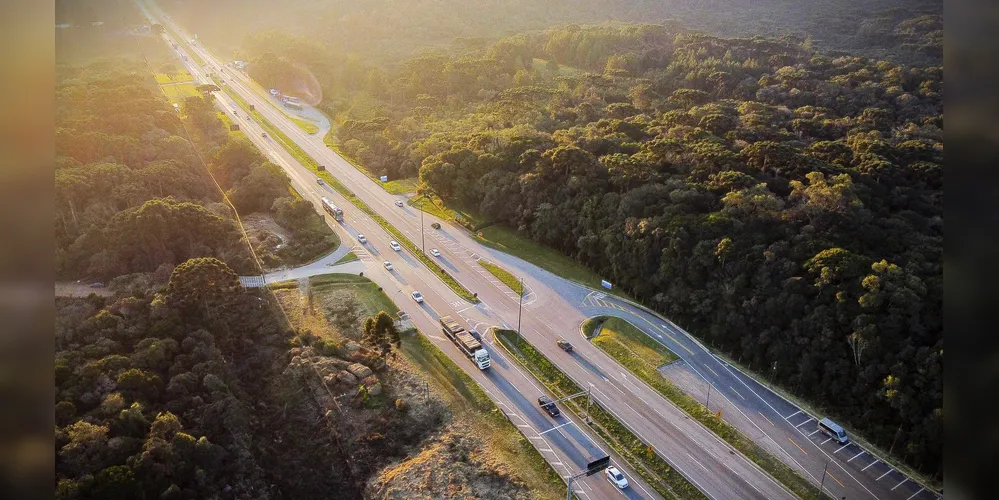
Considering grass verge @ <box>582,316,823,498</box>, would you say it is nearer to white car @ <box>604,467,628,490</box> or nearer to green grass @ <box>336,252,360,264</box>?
white car @ <box>604,467,628,490</box>

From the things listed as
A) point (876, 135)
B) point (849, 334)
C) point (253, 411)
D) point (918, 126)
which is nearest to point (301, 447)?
point (253, 411)

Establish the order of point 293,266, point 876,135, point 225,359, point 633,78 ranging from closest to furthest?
point 225,359 → point 293,266 → point 876,135 → point 633,78

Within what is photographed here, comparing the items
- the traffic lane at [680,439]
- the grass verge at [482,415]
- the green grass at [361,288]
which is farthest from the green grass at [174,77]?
the traffic lane at [680,439]

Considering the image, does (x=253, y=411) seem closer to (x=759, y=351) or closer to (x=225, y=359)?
(x=225, y=359)

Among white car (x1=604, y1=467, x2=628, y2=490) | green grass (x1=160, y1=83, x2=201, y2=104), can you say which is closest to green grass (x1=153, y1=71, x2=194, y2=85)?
green grass (x1=160, y1=83, x2=201, y2=104)

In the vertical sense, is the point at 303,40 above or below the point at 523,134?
above
